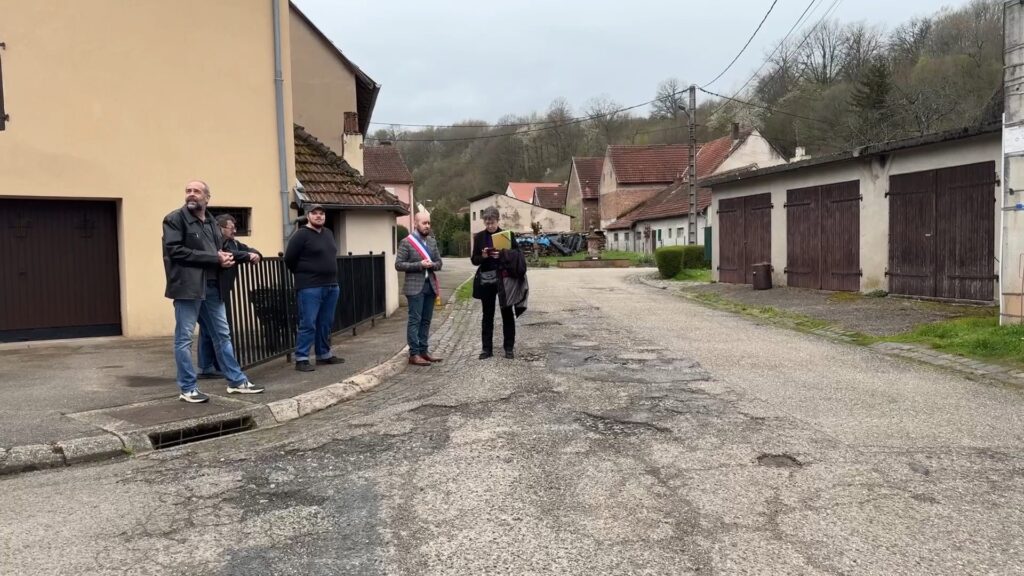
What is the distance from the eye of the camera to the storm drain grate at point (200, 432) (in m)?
5.44

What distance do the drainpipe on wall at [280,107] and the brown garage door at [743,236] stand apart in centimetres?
1243

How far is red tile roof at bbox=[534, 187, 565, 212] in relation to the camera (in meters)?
68.5

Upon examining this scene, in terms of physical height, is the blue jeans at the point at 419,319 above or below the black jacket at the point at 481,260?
below

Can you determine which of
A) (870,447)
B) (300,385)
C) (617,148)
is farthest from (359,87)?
(617,148)

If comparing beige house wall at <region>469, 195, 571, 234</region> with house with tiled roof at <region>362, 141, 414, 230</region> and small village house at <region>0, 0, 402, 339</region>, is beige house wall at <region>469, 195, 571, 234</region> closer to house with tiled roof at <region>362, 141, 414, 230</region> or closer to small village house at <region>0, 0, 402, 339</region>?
house with tiled roof at <region>362, 141, 414, 230</region>

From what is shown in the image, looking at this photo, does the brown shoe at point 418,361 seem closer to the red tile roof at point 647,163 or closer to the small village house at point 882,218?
the small village house at point 882,218

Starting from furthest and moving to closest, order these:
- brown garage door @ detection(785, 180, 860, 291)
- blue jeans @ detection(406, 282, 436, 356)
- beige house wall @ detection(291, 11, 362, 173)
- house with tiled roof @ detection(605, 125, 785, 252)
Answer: house with tiled roof @ detection(605, 125, 785, 252)
beige house wall @ detection(291, 11, 362, 173)
brown garage door @ detection(785, 180, 860, 291)
blue jeans @ detection(406, 282, 436, 356)

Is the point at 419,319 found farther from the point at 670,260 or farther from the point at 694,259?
the point at 694,259

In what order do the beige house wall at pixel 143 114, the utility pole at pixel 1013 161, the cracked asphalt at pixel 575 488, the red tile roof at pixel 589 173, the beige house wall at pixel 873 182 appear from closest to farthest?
the cracked asphalt at pixel 575 488 < the utility pole at pixel 1013 161 < the beige house wall at pixel 143 114 < the beige house wall at pixel 873 182 < the red tile roof at pixel 589 173

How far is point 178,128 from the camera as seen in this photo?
10328 mm

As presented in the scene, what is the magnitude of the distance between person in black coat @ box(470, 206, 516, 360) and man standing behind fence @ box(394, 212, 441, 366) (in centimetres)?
51

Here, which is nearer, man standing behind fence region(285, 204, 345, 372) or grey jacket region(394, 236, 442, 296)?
man standing behind fence region(285, 204, 345, 372)

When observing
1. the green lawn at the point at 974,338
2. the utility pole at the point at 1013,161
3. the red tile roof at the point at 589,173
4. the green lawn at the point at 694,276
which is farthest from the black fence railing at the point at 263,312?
the red tile roof at the point at 589,173

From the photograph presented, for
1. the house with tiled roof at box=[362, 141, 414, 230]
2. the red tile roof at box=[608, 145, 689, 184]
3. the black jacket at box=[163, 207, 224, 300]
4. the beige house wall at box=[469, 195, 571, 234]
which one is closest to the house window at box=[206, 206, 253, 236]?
the black jacket at box=[163, 207, 224, 300]
